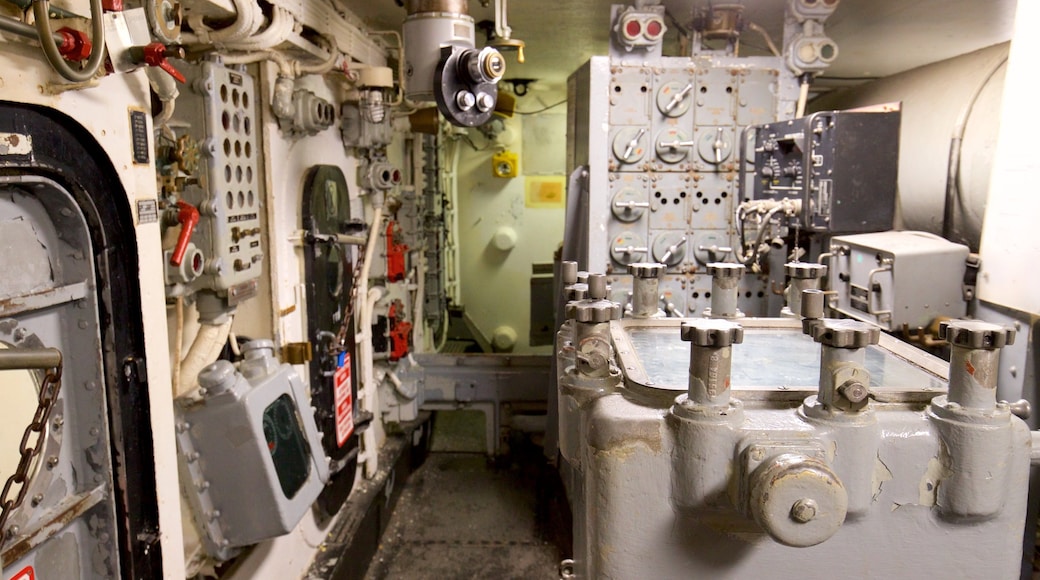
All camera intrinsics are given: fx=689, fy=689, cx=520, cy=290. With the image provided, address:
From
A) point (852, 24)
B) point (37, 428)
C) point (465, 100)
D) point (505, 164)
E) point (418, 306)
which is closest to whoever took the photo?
point (37, 428)

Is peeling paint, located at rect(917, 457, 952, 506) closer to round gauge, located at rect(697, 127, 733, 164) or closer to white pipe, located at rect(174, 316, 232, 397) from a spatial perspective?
white pipe, located at rect(174, 316, 232, 397)

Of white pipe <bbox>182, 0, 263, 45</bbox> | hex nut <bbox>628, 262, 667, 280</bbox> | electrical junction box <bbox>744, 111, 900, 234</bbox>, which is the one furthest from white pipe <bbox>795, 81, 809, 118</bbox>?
white pipe <bbox>182, 0, 263, 45</bbox>

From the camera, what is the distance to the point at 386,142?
12.6 feet

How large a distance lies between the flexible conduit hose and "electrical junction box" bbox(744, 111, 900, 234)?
2551 mm

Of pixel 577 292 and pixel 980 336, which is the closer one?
pixel 980 336

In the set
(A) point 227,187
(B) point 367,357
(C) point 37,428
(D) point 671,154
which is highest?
(D) point 671,154

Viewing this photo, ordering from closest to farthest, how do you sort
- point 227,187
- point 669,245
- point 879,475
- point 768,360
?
point 879,475
point 768,360
point 227,187
point 669,245

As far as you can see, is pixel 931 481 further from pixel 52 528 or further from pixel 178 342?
pixel 178 342

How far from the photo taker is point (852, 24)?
383 centimetres

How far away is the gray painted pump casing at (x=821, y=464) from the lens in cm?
106

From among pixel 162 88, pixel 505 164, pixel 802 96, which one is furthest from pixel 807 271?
pixel 505 164

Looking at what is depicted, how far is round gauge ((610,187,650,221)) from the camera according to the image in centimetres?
360

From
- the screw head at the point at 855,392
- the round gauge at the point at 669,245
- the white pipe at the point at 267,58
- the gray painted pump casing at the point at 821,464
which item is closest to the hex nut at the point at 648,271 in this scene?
the gray painted pump casing at the point at 821,464

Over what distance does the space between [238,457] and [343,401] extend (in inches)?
50.4
